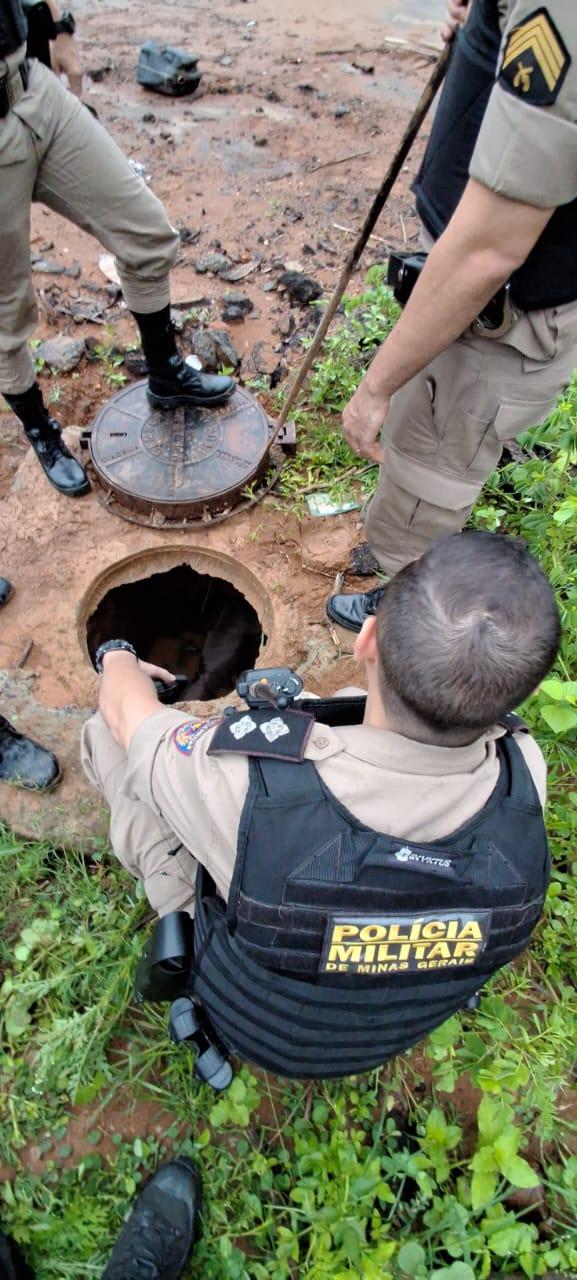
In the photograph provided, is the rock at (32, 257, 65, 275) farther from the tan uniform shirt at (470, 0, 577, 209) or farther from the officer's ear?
the officer's ear

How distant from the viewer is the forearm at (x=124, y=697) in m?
1.76

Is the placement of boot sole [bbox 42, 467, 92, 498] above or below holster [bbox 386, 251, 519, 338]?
below

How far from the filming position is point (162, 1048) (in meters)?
2.01

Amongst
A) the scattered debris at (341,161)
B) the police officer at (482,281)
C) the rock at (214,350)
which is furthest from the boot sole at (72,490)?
the scattered debris at (341,161)

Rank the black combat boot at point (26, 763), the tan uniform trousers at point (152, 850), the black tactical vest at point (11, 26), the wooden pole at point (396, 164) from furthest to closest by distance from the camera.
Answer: the black combat boot at point (26, 763) → the black tactical vest at point (11, 26) → the wooden pole at point (396, 164) → the tan uniform trousers at point (152, 850)

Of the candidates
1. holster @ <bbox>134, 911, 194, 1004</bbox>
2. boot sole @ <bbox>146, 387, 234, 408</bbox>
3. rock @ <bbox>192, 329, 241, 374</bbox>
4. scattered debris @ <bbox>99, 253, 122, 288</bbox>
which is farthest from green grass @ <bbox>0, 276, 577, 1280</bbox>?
scattered debris @ <bbox>99, 253, 122, 288</bbox>

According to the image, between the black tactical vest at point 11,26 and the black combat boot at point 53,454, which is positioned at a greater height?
the black tactical vest at point 11,26

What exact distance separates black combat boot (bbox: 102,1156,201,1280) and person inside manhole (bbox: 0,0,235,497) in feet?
8.00

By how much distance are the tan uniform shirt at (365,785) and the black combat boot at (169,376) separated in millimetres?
2218

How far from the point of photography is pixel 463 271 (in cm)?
152

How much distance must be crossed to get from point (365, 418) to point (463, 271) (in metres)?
0.52

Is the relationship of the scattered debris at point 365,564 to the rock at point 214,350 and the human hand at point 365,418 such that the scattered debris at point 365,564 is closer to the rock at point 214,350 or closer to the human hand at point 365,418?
the human hand at point 365,418

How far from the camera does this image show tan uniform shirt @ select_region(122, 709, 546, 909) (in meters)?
1.29

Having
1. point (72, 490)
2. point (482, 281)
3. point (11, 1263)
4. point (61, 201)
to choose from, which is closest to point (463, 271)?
point (482, 281)
